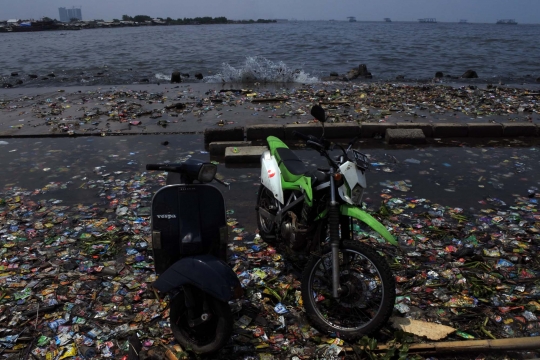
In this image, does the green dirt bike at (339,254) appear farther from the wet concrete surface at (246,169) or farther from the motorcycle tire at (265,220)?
the wet concrete surface at (246,169)

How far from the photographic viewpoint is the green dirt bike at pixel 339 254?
2697 millimetres

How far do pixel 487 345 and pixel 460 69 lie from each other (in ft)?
74.6

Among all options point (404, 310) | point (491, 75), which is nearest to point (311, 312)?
point (404, 310)

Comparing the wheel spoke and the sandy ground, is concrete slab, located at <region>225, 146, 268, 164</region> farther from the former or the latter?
the wheel spoke

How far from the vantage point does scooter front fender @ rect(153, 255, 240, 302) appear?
2.40m

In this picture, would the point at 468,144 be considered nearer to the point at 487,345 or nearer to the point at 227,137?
the point at 227,137

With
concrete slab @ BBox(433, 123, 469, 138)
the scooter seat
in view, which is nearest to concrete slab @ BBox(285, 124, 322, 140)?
concrete slab @ BBox(433, 123, 469, 138)

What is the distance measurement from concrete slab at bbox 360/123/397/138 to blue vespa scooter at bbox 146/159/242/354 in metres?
4.83

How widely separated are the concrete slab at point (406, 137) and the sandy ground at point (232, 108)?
1242mm

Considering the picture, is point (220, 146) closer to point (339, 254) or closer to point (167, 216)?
point (167, 216)

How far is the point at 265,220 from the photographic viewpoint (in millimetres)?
4043

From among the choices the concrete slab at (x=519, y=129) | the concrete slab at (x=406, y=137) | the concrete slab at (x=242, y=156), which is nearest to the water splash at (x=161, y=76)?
the concrete slab at (x=242, y=156)

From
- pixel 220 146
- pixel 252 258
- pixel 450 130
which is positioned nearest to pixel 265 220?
pixel 252 258

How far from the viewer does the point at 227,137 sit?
7113 mm
